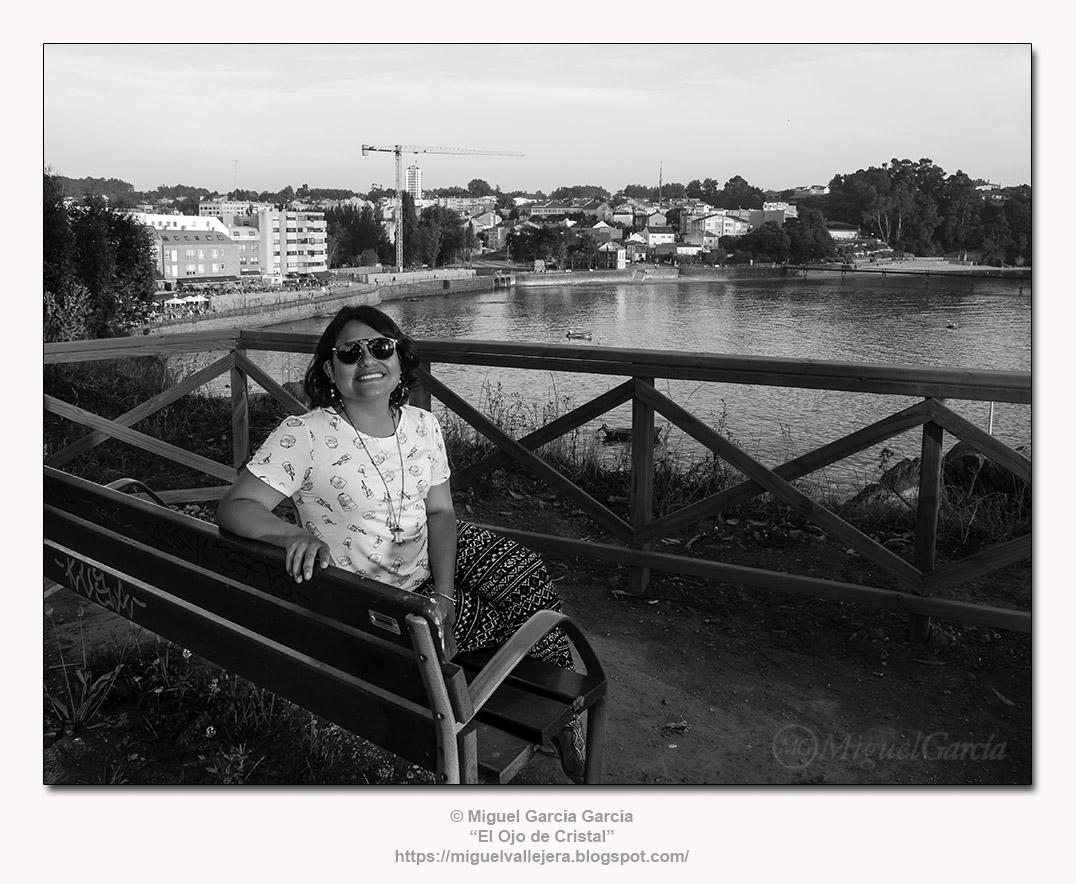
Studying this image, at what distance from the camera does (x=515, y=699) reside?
211cm

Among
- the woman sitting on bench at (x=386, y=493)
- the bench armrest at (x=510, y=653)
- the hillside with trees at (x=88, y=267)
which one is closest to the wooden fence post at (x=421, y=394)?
the hillside with trees at (x=88, y=267)

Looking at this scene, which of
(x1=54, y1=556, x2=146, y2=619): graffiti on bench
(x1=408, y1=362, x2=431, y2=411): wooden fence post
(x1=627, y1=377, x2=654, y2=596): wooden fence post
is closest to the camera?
(x1=54, y1=556, x2=146, y2=619): graffiti on bench

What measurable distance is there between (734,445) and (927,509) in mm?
692

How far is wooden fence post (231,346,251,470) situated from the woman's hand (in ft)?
10.9

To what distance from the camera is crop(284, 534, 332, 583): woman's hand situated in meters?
1.81

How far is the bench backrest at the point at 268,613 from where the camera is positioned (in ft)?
5.81

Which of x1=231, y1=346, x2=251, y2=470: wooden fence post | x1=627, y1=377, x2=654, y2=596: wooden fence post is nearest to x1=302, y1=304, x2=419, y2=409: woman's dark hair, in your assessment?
x1=627, y1=377, x2=654, y2=596: wooden fence post

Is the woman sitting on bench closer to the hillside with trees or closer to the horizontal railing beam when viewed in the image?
the horizontal railing beam

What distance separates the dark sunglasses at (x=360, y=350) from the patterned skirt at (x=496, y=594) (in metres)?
0.49

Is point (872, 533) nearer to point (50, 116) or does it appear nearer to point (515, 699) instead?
point (515, 699)

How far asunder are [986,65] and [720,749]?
6.63ft

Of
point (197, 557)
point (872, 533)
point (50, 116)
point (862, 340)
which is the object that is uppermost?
point (50, 116)

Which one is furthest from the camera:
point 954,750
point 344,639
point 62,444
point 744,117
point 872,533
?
point 62,444
